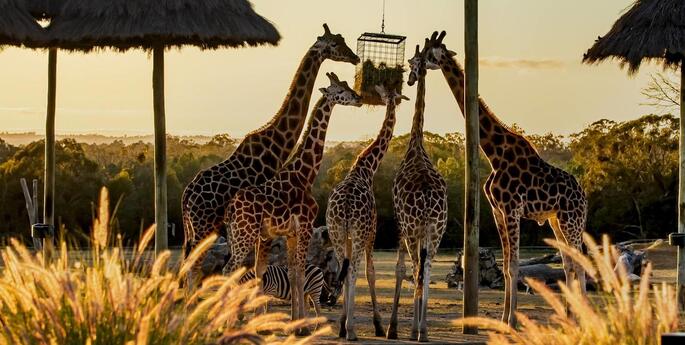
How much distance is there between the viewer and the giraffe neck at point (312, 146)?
12.7 metres

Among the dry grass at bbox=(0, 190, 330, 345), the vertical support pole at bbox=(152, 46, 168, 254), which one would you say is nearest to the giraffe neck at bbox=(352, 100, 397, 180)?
the vertical support pole at bbox=(152, 46, 168, 254)

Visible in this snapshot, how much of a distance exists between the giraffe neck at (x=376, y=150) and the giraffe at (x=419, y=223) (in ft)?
1.15

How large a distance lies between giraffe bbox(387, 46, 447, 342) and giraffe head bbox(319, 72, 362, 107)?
95 centimetres

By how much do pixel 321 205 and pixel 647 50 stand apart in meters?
16.0

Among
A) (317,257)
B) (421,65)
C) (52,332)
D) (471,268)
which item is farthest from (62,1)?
(52,332)

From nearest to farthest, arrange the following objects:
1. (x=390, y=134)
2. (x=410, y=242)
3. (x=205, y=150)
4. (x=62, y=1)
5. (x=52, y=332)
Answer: (x=52, y=332)
(x=410, y=242)
(x=390, y=134)
(x=62, y=1)
(x=205, y=150)

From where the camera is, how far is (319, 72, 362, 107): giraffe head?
13039 mm

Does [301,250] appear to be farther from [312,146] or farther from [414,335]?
[414,335]

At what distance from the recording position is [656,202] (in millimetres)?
31750

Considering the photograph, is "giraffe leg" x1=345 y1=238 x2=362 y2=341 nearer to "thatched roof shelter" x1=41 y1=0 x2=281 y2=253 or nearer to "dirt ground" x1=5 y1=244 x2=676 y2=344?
"dirt ground" x1=5 y1=244 x2=676 y2=344

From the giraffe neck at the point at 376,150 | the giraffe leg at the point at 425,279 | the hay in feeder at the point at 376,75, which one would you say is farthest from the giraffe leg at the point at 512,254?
the hay in feeder at the point at 376,75

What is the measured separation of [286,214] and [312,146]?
2.54 ft

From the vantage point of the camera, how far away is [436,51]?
44.2 ft

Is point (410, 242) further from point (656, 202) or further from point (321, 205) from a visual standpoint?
point (656, 202)
